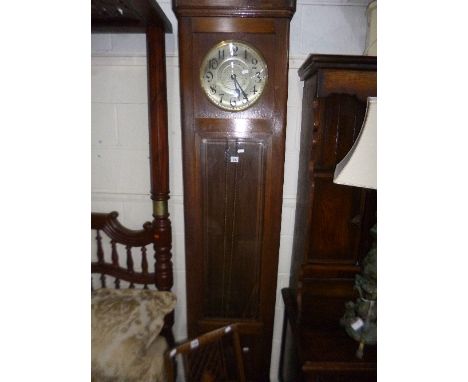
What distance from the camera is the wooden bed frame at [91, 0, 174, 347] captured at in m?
1.15

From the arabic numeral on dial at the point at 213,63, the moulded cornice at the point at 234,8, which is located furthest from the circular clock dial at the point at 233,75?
the moulded cornice at the point at 234,8

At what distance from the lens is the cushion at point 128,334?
1.23 meters

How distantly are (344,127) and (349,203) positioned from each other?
32 cm

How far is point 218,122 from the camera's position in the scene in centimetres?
128

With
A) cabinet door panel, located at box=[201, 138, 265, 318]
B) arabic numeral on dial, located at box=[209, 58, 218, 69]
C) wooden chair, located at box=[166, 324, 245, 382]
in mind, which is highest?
arabic numeral on dial, located at box=[209, 58, 218, 69]

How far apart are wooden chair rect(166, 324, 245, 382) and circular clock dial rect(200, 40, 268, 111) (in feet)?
3.24

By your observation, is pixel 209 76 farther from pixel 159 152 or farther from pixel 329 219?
pixel 329 219

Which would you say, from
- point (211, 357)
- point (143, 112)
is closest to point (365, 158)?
point (143, 112)

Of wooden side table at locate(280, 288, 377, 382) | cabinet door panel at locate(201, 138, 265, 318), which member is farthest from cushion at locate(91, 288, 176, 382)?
wooden side table at locate(280, 288, 377, 382)

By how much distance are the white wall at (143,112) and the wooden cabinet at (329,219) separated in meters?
0.18

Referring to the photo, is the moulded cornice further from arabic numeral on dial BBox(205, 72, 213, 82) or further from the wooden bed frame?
arabic numeral on dial BBox(205, 72, 213, 82)
